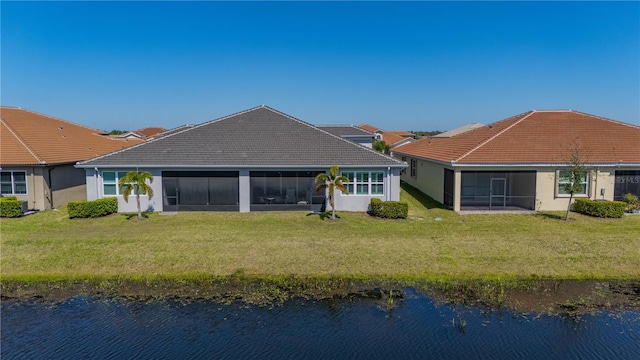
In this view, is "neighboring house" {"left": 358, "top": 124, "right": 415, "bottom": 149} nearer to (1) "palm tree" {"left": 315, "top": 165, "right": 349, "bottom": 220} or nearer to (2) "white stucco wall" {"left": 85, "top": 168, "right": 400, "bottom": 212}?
(2) "white stucco wall" {"left": 85, "top": 168, "right": 400, "bottom": 212}

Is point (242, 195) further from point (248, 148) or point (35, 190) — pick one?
point (35, 190)

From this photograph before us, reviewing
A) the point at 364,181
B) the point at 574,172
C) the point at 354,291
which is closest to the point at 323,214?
the point at 364,181

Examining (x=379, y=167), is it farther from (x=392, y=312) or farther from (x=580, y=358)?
(x=580, y=358)

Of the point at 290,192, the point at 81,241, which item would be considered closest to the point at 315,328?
the point at 81,241

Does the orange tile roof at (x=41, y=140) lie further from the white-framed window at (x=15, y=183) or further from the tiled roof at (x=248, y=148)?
the tiled roof at (x=248, y=148)

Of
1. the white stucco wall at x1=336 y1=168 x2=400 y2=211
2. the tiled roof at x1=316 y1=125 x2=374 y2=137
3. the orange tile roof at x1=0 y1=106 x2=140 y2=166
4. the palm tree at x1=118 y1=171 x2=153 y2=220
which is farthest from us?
the tiled roof at x1=316 y1=125 x2=374 y2=137

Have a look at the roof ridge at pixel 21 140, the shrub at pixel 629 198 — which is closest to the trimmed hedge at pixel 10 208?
the roof ridge at pixel 21 140

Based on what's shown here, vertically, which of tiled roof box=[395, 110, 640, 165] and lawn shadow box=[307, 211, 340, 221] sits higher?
tiled roof box=[395, 110, 640, 165]

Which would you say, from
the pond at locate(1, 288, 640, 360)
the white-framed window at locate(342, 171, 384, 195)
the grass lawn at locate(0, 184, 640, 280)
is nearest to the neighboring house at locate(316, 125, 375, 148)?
the white-framed window at locate(342, 171, 384, 195)

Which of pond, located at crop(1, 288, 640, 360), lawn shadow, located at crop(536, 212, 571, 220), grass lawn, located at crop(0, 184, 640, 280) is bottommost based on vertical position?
pond, located at crop(1, 288, 640, 360)
